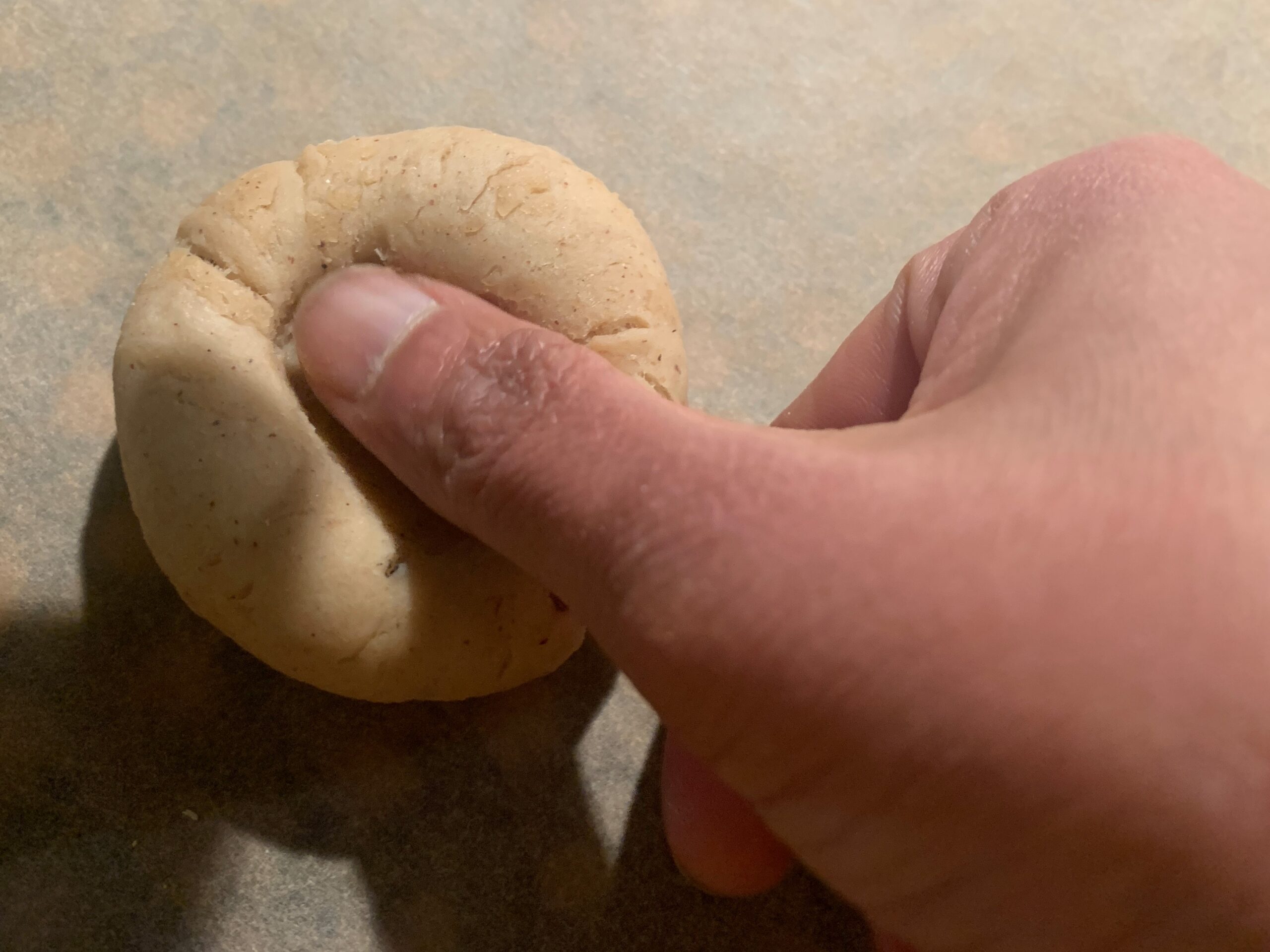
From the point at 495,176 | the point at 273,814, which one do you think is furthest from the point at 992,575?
the point at 273,814

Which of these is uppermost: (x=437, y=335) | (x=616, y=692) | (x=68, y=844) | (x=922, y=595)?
(x=922, y=595)

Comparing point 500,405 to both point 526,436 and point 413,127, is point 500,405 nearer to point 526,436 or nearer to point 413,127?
point 526,436

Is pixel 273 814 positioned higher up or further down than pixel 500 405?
further down

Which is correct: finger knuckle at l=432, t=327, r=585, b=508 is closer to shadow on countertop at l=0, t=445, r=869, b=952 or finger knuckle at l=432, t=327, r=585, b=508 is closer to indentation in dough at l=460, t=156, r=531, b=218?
indentation in dough at l=460, t=156, r=531, b=218

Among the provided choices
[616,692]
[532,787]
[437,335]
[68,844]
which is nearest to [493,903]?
[532,787]

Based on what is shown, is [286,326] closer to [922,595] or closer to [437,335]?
[437,335]

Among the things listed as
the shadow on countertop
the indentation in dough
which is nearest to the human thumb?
the indentation in dough
